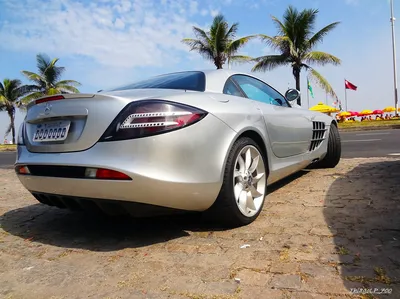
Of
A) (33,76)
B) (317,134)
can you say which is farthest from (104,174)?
(33,76)

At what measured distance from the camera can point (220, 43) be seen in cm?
2484

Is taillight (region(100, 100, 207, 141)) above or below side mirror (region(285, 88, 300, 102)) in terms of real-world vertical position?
below

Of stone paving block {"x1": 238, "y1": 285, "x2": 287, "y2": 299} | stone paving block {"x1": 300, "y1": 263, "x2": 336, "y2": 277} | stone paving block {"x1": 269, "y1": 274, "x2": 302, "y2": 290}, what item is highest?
stone paving block {"x1": 238, "y1": 285, "x2": 287, "y2": 299}

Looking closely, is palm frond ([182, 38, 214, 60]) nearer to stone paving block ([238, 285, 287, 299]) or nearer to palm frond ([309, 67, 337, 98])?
palm frond ([309, 67, 337, 98])

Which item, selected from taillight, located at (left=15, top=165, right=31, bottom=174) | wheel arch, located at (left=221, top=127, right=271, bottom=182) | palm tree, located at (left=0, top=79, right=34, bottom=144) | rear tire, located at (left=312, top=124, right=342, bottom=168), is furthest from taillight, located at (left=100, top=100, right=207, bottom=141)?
palm tree, located at (left=0, top=79, right=34, bottom=144)

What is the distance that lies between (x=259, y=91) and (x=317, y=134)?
126 cm

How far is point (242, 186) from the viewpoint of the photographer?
8.64 ft

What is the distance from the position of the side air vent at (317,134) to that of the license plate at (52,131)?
286 cm

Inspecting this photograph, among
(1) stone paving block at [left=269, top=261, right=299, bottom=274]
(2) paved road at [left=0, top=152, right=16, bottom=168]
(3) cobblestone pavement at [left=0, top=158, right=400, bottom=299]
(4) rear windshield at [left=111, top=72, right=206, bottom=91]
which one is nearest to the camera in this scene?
(3) cobblestone pavement at [left=0, top=158, right=400, bottom=299]

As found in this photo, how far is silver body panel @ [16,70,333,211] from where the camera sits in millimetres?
2049

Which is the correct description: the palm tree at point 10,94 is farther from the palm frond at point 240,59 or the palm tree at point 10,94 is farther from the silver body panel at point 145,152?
the silver body panel at point 145,152

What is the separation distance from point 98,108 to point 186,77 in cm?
94

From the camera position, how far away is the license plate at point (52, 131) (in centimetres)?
227

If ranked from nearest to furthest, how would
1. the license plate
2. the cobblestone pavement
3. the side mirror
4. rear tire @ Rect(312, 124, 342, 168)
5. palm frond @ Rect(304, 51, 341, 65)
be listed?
the cobblestone pavement
the license plate
the side mirror
rear tire @ Rect(312, 124, 342, 168)
palm frond @ Rect(304, 51, 341, 65)
